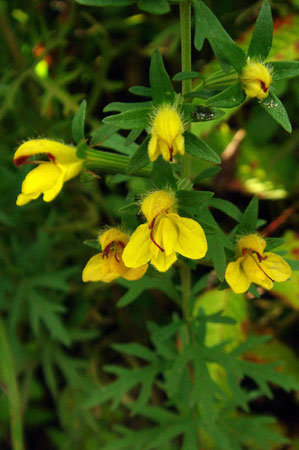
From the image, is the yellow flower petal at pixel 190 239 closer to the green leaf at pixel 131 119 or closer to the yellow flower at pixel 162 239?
the yellow flower at pixel 162 239

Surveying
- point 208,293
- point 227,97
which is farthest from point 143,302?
point 227,97

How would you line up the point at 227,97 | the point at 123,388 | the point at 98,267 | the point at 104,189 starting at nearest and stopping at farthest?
the point at 227,97 → the point at 98,267 → the point at 123,388 → the point at 104,189

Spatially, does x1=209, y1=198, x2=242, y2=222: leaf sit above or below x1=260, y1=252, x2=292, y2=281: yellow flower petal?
above

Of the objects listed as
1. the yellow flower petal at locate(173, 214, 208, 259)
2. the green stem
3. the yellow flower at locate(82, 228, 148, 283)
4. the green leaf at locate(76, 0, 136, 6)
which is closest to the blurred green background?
the green stem

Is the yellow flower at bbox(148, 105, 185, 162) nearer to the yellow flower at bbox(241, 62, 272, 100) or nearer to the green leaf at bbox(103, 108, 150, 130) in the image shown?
the green leaf at bbox(103, 108, 150, 130)

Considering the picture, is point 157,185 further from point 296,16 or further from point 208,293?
point 296,16
